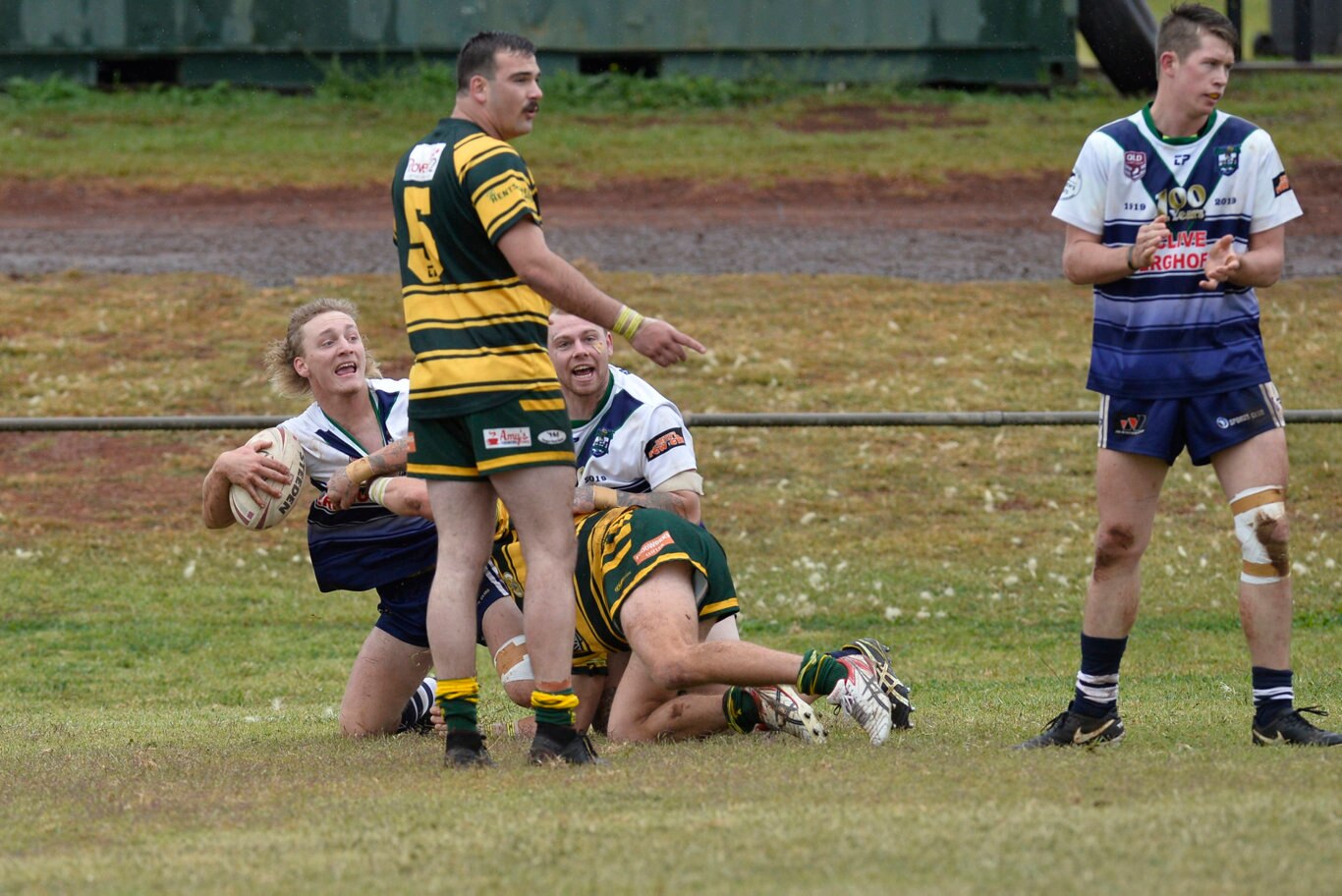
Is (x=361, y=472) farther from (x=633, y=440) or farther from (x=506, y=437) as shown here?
(x=506, y=437)

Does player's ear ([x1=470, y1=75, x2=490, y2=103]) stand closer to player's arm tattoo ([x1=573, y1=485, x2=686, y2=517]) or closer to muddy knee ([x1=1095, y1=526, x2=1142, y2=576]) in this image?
player's arm tattoo ([x1=573, y1=485, x2=686, y2=517])

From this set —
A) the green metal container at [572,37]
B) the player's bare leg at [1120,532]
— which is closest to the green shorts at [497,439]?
the player's bare leg at [1120,532]

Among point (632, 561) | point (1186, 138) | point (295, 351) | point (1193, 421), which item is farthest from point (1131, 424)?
point (295, 351)

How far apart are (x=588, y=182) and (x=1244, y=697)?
14000mm

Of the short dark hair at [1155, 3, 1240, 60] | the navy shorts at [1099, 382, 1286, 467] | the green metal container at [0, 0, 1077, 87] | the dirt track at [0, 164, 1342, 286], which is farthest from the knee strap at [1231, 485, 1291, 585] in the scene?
the green metal container at [0, 0, 1077, 87]

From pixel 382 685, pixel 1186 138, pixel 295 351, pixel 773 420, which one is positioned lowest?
pixel 382 685

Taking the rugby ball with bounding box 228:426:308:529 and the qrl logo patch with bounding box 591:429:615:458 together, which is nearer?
the rugby ball with bounding box 228:426:308:529

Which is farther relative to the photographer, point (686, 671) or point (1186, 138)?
point (686, 671)

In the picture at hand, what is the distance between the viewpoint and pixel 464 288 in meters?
5.13

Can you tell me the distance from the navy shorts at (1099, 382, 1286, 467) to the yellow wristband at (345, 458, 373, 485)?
254 centimetres

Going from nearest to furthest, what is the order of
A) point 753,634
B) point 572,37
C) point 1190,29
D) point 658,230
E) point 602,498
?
point 1190,29
point 602,498
point 753,634
point 658,230
point 572,37

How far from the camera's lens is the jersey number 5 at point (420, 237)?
16.8ft

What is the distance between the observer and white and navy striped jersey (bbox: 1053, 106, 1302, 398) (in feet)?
17.5

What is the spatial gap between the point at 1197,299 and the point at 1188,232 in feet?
0.68
